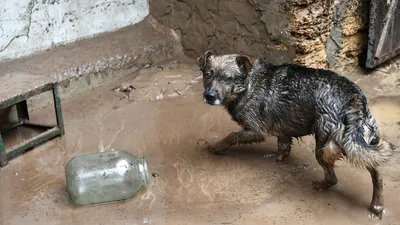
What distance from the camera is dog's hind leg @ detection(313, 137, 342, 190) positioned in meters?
4.12

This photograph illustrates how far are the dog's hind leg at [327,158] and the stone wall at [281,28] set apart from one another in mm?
2423

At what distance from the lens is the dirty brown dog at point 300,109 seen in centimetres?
404

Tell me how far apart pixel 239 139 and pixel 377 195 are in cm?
132

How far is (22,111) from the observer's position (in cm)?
596

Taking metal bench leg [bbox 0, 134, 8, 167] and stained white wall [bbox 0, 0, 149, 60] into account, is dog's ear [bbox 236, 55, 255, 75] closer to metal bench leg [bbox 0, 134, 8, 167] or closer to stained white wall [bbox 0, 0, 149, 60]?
metal bench leg [bbox 0, 134, 8, 167]

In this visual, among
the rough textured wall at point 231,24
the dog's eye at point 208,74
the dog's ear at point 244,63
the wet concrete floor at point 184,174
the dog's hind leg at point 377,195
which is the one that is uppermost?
the dog's ear at point 244,63

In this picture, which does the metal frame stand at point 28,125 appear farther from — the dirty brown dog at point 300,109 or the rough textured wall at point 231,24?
the rough textured wall at point 231,24

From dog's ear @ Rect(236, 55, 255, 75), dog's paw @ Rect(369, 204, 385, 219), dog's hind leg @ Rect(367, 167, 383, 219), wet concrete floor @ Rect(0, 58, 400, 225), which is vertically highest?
dog's ear @ Rect(236, 55, 255, 75)

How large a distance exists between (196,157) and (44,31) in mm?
2845

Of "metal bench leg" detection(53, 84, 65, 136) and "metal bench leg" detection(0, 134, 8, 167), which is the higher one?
"metal bench leg" detection(53, 84, 65, 136)

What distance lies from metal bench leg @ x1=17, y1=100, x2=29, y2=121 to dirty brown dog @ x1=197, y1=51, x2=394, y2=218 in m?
2.35

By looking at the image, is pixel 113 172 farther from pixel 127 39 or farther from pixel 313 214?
pixel 127 39

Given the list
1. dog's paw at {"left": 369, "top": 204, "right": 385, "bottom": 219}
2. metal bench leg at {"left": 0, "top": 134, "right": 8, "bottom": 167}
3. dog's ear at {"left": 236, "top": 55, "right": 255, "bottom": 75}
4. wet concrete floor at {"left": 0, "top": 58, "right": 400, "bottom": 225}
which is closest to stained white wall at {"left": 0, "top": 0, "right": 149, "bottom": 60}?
wet concrete floor at {"left": 0, "top": 58, "right": 400, "bottom": 225}

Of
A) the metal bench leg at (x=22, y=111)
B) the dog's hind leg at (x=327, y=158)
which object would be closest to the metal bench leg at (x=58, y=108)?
the metal bench leg at (x=22, y=111)
